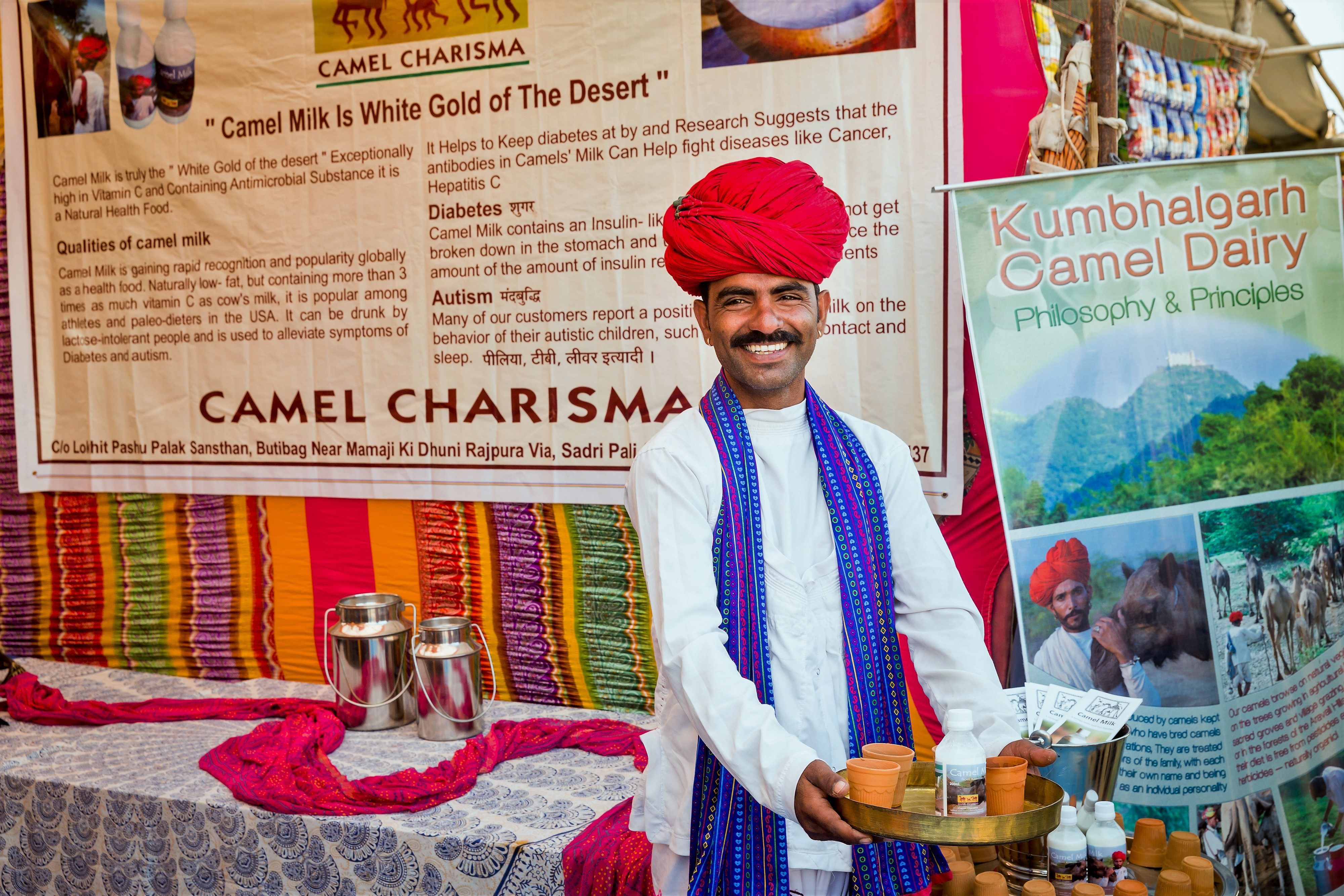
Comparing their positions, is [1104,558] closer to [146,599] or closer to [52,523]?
[146,599]

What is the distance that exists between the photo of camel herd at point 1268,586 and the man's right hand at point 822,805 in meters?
1.19

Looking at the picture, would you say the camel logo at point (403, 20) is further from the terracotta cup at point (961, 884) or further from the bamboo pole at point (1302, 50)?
the terracotta cup at point (961, 884)

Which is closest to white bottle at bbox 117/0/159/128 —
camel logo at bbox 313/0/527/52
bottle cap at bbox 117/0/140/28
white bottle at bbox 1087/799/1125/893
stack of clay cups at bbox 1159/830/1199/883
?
bottle cap at bbox 117/0/140/28

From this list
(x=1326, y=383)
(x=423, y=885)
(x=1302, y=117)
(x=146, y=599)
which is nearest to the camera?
(x=1326, y=383)

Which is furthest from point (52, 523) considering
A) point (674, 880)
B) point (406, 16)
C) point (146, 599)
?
point (674, 880)

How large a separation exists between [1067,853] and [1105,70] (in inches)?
72.3

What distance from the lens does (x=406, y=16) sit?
322 cm

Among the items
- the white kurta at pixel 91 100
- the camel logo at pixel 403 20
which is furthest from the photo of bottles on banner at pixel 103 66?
the camel logo at pixel 403 20

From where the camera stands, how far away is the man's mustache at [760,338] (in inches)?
71.4

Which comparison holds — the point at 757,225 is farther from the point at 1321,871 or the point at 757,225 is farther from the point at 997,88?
the point at 1321,871

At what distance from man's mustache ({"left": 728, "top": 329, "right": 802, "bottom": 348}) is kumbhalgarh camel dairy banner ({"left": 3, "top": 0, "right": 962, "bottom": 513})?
3.29 feet

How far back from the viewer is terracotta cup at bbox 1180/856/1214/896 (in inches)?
70.2

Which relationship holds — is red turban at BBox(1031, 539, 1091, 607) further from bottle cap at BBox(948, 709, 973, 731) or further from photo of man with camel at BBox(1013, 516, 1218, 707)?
bottle cap at BBox(948, 709, 973, 731)

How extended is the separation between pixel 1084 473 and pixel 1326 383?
50cm
